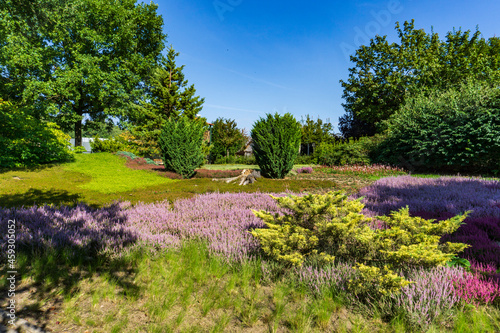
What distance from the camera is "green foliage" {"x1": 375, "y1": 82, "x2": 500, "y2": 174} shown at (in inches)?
475

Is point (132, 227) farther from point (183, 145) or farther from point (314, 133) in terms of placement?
point (314, 133)

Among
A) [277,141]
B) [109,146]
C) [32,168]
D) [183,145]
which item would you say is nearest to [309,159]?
[277,141]

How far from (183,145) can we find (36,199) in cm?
724

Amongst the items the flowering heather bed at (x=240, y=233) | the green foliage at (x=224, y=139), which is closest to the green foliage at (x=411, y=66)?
the green foliage at (x=224, y=139)

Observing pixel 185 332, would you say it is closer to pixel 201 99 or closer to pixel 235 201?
pixel 235 201

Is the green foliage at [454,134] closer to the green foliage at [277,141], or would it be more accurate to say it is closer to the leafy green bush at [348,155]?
the leafy green bush at [348,155]

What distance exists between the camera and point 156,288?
8.05ft

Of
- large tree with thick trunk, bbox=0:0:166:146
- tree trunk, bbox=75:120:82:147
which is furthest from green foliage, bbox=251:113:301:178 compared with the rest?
tree trunk, bbox=75:120:82:147

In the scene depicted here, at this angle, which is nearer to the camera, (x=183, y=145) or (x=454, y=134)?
(x=183, y=145)

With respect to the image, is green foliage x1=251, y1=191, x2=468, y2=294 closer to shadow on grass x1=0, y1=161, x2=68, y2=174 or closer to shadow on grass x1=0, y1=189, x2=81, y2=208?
shadow on grass x1=0, y1=189, x2=81, y2=208

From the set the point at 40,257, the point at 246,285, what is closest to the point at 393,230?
the point at 246,285

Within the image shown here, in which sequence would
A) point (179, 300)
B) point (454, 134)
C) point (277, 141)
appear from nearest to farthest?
point (179, 300)
point (277, 141)
point (454, 134)

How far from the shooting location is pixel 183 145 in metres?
12.5

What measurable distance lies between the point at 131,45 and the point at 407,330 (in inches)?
1276
